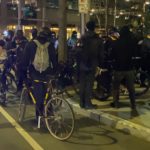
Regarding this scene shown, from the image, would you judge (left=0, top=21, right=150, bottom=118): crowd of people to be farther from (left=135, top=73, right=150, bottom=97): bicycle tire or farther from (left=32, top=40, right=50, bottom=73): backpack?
(left=135, top=73, right=150, bottom=97): bicycle tire

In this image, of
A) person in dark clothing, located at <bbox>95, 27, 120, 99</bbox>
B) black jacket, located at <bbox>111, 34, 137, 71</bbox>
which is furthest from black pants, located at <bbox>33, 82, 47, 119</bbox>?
person in dark clothing, located at <bbox>95, 27, 120, 99</bbox>

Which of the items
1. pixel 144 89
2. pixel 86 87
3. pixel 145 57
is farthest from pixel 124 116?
pixel 145 57

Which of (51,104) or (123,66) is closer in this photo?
(51,104)

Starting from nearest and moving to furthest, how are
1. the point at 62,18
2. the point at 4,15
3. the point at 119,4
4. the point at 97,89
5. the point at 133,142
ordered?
the point at 133,142 → the point at 97,89 → the point at 62,18 → the point at 119,4 → the point at 4,15

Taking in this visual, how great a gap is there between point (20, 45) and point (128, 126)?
512 centimetres

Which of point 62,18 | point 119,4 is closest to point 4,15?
point 119,4

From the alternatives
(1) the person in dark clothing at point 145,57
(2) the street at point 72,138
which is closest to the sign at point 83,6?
(1) the person in dark clothing at point 145,57

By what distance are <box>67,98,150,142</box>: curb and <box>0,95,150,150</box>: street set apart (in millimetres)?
120

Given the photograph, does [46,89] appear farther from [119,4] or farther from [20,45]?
[119,4]

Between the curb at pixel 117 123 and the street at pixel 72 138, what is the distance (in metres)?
0.12

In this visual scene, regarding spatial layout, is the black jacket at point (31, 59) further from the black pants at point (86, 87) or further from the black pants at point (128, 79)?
the black pants at point (86, 87)

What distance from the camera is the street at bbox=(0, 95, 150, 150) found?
8.20m

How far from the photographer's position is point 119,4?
5016 cm

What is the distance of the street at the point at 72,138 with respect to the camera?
323 inches
